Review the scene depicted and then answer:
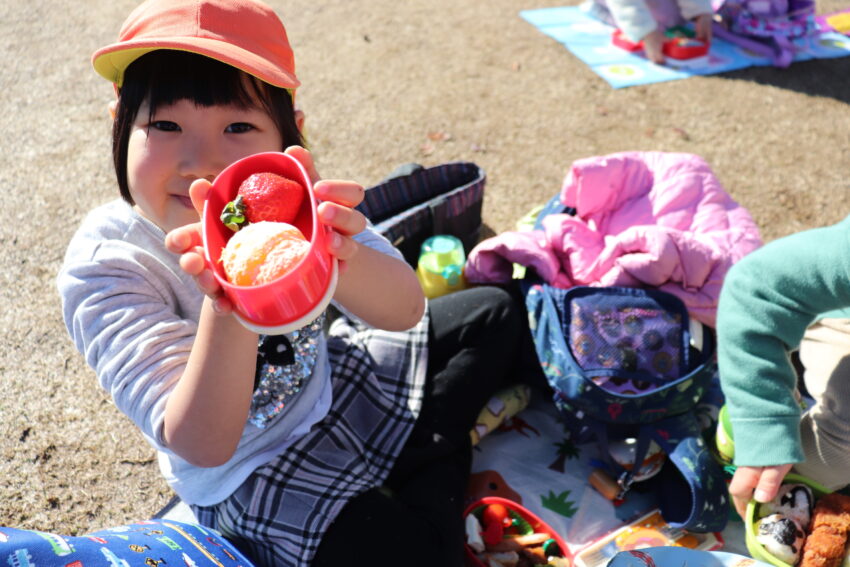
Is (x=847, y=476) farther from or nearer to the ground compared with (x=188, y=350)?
nearer to the ground

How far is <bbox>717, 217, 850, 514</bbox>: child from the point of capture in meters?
1.47

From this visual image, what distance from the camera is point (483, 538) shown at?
1676mm

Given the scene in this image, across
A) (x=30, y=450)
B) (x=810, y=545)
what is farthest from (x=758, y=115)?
(x=30, y=450)

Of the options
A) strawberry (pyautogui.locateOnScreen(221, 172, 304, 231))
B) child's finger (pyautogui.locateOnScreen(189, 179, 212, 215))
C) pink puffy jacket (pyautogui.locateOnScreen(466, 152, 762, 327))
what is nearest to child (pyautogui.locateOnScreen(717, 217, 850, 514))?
pink puffy jacket (pyautogui.locateOnScreen(466, 152, 762, 327))

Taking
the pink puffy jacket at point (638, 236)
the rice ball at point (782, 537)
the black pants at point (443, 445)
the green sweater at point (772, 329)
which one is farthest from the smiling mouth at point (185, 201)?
the rice ball at point (782, 537)

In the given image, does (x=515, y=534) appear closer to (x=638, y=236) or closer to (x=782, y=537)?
(x=782, y=537)

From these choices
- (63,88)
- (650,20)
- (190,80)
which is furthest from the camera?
(650,20)

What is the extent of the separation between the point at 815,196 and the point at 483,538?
7.04 ft

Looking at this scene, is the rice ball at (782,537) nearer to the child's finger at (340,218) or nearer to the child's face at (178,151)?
the child's finger at (340,218)

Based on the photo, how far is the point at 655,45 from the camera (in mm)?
3686

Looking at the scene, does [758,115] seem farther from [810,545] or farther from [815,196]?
Result: [810,545]

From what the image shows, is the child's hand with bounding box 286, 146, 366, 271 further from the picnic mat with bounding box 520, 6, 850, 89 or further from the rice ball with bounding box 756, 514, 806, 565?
the picnic mat with bounding box 520, 6, 850, 89

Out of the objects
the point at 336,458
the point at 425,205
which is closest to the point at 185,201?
the point at 336,458

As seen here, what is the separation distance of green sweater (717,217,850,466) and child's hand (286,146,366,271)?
95cm
